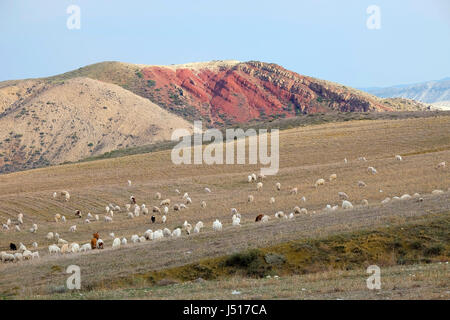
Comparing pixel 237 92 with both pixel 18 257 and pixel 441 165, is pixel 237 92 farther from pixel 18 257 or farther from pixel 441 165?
pixel 18 257

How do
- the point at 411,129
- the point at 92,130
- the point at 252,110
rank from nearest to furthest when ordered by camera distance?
the point at 411,129
the point at 92,130
the point at 252,110

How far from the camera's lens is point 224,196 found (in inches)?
1617

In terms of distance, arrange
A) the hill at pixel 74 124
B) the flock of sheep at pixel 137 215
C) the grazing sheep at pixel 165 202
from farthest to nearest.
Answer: the hill at pixel 74 124, the grazing sheep at pixel 165 202, the flock of sheep at pixel 137 215

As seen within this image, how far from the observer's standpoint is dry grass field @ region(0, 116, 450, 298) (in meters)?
19.2

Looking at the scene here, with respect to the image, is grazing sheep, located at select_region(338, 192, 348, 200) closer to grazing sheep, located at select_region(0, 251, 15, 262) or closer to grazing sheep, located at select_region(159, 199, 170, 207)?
grazing sheep, located at select_region(159, 199, 170, 207)

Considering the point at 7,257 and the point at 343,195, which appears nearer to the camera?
the point at 7,257

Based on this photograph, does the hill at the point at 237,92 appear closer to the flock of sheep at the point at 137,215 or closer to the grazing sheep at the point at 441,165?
the grazing sheep at the point at 441,165

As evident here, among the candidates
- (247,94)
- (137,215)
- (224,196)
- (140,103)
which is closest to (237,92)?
(247,94)

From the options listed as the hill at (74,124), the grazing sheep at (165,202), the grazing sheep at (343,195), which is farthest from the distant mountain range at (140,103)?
the grazing sheep at (343,195)

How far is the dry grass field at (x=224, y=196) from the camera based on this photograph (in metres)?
19.2
